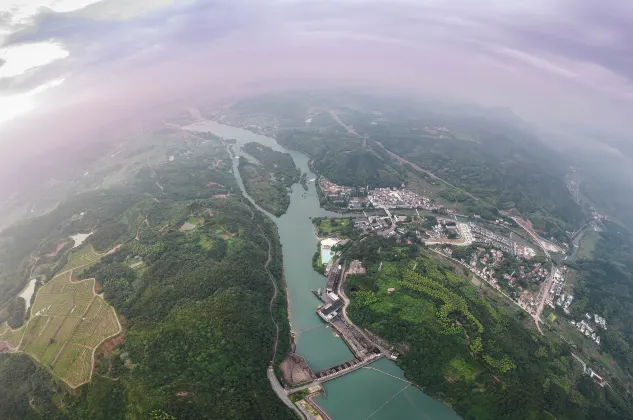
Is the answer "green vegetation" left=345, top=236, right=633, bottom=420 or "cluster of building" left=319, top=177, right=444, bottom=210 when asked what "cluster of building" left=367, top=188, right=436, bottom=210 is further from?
"green vegetation" left=345, top=236, right=633, bottom=420

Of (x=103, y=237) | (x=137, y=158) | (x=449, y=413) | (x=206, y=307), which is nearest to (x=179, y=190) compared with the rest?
(x=103, y=237)

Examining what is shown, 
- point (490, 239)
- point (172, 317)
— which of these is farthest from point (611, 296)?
point (172, 317)

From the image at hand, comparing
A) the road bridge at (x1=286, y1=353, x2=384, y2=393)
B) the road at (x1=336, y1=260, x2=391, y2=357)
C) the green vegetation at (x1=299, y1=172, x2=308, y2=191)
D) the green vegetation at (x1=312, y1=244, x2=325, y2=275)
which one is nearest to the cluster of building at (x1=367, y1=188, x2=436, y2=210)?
the green vegetation at (x1=299, y1=172, x2=308, y2=191)

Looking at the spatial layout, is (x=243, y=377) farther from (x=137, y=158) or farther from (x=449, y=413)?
(x=137, y=158)

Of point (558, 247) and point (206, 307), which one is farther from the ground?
point (206, 307)

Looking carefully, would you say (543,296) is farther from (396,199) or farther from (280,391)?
(280,391)

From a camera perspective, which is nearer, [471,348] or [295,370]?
[295,370]

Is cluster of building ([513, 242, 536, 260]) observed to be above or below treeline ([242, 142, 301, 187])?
above
